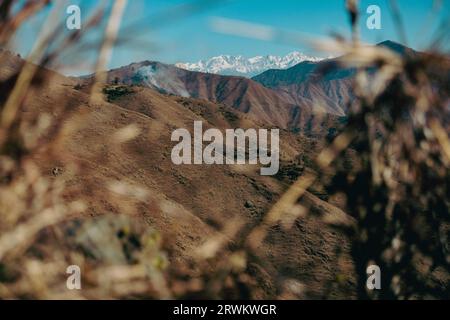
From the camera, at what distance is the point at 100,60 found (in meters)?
1.55

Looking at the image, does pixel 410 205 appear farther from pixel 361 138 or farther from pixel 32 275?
pixel 32 275

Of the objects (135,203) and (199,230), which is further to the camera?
(199,230)

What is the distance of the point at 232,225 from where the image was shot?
2.03 meters

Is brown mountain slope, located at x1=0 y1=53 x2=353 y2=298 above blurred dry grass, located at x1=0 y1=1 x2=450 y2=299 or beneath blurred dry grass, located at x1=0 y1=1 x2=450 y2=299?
above

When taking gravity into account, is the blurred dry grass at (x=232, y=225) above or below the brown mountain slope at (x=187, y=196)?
below

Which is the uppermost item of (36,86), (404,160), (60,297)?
(36,86)

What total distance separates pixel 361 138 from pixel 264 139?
72.5 meters

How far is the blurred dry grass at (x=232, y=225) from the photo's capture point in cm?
165

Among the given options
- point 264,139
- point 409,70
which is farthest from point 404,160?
point 264,139

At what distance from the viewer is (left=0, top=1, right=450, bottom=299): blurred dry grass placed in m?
1.65

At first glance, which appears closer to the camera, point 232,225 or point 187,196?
point 232,225

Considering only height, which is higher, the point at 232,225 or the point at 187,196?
the point at 187,196

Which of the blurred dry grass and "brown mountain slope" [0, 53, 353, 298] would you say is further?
"brown mountain slope" [0, 53, 353, 298]

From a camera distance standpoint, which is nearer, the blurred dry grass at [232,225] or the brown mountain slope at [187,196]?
the blurred dry grass at [232,225]
